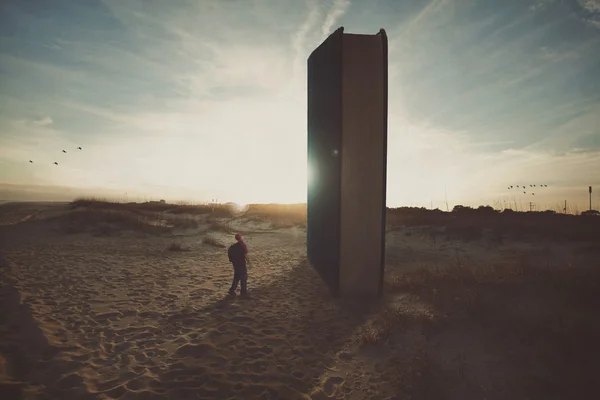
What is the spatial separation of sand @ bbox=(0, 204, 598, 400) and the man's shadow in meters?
0.02

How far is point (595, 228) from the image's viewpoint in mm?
15898

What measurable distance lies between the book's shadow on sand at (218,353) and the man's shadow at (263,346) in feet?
0.05

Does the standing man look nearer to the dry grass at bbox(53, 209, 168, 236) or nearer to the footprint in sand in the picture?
the footprint in sand

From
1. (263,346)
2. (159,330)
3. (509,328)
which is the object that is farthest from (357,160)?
(159,330)

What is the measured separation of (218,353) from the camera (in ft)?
16.1

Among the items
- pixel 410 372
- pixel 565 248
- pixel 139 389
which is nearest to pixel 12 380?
pixel 139 389

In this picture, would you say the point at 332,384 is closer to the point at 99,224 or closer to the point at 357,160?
the point at 357,160

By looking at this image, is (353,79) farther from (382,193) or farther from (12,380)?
(12,380)

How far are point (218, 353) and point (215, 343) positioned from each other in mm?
370

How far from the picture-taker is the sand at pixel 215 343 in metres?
4.00

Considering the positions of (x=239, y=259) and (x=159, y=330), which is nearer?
(x=159, y=330)

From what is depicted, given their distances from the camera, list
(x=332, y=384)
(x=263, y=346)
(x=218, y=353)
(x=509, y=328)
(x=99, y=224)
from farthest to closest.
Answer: (x=99, y=224) → (x=263, y=346) → (x=509, y=328) → (x=218, y=353) → (x=332, y=384)

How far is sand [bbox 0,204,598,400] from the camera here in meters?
4.00

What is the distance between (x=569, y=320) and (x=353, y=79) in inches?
256
